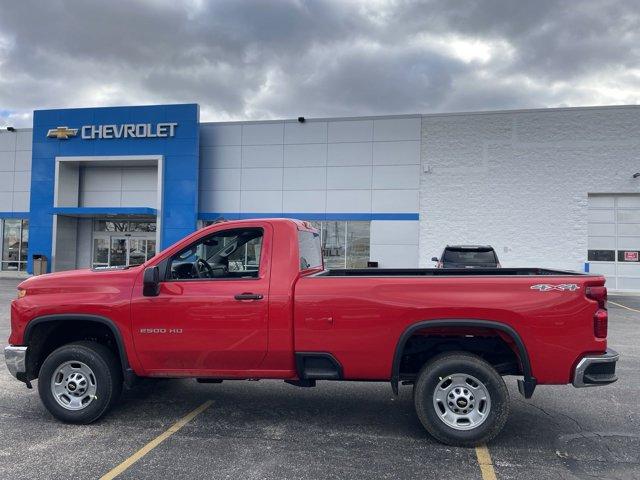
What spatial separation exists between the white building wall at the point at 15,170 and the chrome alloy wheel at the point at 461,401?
2638 cm

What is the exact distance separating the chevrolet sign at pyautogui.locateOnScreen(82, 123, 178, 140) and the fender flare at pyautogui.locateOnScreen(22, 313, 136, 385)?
63.5 ft

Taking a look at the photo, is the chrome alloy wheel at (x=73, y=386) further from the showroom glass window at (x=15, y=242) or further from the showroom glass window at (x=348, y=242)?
the showroom glass window at (x=15, y=242)

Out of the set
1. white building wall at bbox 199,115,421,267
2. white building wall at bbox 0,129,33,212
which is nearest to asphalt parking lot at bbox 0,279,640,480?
white building wall at bbox 199,115,421,267

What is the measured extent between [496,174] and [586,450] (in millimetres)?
17678

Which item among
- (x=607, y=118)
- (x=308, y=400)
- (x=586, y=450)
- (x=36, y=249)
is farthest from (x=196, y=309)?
(x=36, y=249)

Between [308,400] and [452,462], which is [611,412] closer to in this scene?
[452,462]

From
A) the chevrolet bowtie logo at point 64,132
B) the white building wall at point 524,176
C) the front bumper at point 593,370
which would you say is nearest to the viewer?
the front bumper at point 593,370

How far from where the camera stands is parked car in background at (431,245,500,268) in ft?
43.6

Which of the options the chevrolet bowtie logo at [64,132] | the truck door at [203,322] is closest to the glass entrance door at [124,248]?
the chevrolet bowtie logo at [64,132]

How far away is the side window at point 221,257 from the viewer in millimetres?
4898

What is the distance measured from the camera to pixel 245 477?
3742 millimetres

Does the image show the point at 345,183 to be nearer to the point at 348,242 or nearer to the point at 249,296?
the point at 348,242

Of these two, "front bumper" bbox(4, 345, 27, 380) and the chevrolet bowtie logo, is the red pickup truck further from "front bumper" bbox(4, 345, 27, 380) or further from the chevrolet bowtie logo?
the chevrolet bowtie logo

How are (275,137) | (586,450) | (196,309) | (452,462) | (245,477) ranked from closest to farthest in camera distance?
(245,477), (452,462), (586,450), (196,309), (275,137)
